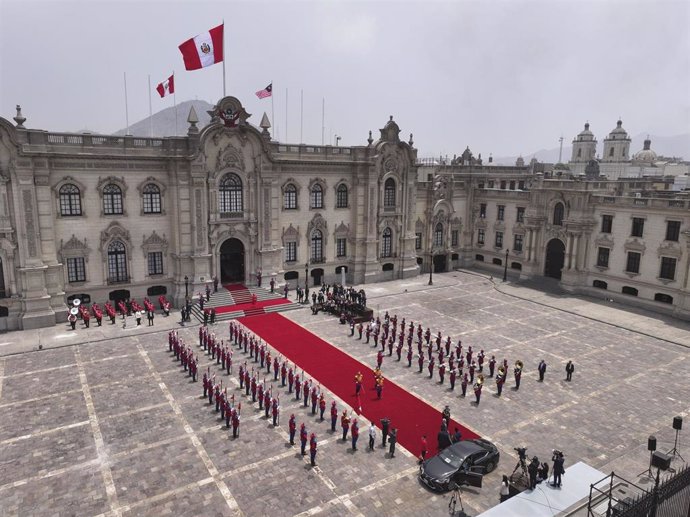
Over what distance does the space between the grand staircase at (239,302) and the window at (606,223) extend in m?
27.2

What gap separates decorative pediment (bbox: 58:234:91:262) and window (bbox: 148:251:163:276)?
444 cm

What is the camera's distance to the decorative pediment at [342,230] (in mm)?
47500

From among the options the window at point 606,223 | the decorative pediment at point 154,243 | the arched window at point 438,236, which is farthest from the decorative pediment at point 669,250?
the decorative pediment at point 154,243

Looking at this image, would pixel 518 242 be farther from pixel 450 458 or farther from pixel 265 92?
pixel 450 458

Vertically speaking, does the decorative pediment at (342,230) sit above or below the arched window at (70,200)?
below

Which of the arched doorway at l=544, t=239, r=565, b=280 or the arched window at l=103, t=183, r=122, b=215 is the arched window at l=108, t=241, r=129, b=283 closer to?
the arched window at l=103, t=183, r=122, b=215

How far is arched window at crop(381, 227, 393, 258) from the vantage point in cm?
5031

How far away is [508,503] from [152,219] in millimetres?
31907

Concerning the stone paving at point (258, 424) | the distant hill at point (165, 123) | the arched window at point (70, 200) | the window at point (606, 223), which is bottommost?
the stone paving at point (258, 424)

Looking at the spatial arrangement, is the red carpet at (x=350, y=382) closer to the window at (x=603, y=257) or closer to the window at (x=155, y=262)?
the window at (x=155, y=262)

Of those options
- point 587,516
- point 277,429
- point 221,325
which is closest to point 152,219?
point 221,325

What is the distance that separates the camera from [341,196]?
47344mm

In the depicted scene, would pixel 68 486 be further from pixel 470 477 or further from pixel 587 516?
pixel 587 516

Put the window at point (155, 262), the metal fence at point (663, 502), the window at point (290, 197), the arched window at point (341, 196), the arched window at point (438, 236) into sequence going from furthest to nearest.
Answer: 1. the arched window at point (438, 236)
2. the arched window at point (341, 196)
3. the window at point (290, 197)
4. the window at point (155, 262)
5. the metal fence at point (663, 502)
